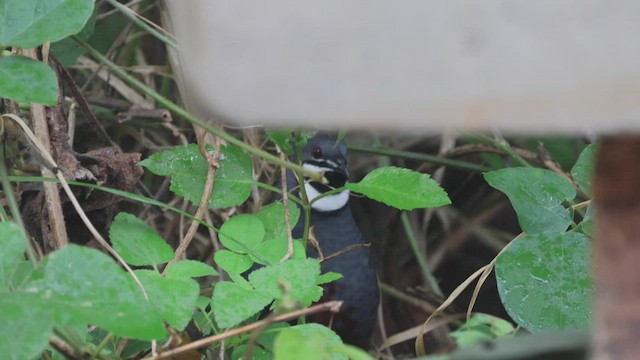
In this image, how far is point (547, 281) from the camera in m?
1.04

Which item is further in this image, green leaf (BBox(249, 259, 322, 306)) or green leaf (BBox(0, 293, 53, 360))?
green leaf (BBox(249, 259, 322, 306))

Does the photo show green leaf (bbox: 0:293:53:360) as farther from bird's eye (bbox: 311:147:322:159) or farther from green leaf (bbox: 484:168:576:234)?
bird's eye (bbox: 311:147:322:159)

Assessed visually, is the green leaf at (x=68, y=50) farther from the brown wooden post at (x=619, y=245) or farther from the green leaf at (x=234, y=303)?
the brown wooden post at (x=619, y=245)

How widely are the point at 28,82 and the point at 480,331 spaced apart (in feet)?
1.53

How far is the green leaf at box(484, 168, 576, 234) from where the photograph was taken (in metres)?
1.10

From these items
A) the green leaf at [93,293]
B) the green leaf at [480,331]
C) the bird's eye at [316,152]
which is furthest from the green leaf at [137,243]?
the bird's eye at [316,152]

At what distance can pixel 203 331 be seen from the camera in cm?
112

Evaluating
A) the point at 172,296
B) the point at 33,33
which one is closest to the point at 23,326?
the point at 172,296

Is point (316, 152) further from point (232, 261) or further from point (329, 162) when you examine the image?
point (232, 261)

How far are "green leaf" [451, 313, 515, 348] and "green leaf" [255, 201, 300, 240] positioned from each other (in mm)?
446

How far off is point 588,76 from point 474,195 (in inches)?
80.5

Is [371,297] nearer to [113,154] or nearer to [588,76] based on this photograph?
[113,154]

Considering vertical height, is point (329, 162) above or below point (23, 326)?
below

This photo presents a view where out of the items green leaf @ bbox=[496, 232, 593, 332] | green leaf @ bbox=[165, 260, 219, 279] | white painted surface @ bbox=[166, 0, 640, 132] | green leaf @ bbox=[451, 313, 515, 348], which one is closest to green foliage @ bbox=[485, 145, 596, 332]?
green leaf @ bbox=[496, 232, 593, 332]
